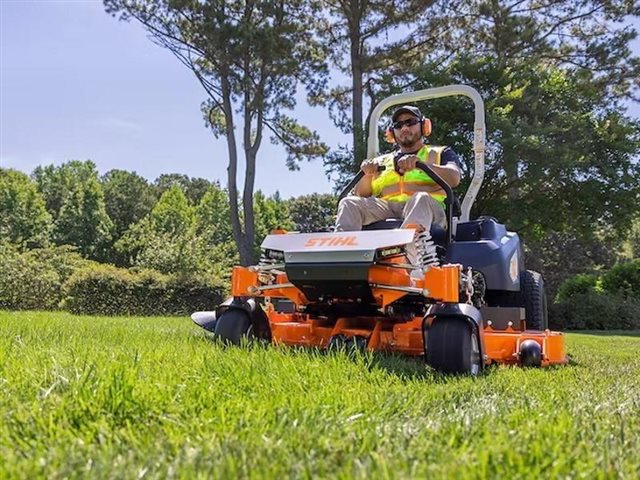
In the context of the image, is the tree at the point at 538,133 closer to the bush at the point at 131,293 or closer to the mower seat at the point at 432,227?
the bush at the point at 131,293

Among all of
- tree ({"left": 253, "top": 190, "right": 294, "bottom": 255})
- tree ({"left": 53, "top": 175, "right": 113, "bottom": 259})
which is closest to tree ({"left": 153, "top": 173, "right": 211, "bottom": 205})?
tree ({"left": 253, "top": 190, "right": 294, "bottom": 255})

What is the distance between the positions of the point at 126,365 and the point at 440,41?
1679cm

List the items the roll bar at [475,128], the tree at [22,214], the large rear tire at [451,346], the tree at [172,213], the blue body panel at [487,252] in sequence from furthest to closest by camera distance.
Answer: the tree at [172,213], the tree at [22,214], the roll bar at [475,128], the blue body panel at [487,252], the large rear tire at [451,346]

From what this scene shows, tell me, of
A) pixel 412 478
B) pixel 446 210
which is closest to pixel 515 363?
pixel 446 210

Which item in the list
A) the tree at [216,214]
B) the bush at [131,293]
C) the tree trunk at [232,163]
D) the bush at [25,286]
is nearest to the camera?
the bush at [131,293]

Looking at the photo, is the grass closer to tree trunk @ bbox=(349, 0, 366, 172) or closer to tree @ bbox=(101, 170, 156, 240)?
tree trunk @ bbox=(349, 0, 366, 172)

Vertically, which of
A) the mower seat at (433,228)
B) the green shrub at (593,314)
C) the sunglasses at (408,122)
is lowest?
the green shrub at (593,314)

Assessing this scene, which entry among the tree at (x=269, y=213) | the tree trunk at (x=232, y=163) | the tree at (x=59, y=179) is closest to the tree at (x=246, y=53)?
the tree trunk at (x=232, y=163)

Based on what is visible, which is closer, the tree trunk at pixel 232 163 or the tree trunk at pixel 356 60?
the tree trunk at pixel 356 60

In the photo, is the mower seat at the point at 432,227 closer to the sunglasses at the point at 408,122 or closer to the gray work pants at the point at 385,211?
the gray work pants at the point at 385,211

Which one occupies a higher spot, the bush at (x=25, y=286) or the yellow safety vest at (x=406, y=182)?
the yellow safety vest at (x=406, y=182)

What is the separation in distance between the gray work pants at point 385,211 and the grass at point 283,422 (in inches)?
55.4

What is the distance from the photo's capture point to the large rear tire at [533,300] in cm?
517

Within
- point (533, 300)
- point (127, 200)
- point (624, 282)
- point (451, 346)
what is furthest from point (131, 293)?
point (127, 200)
